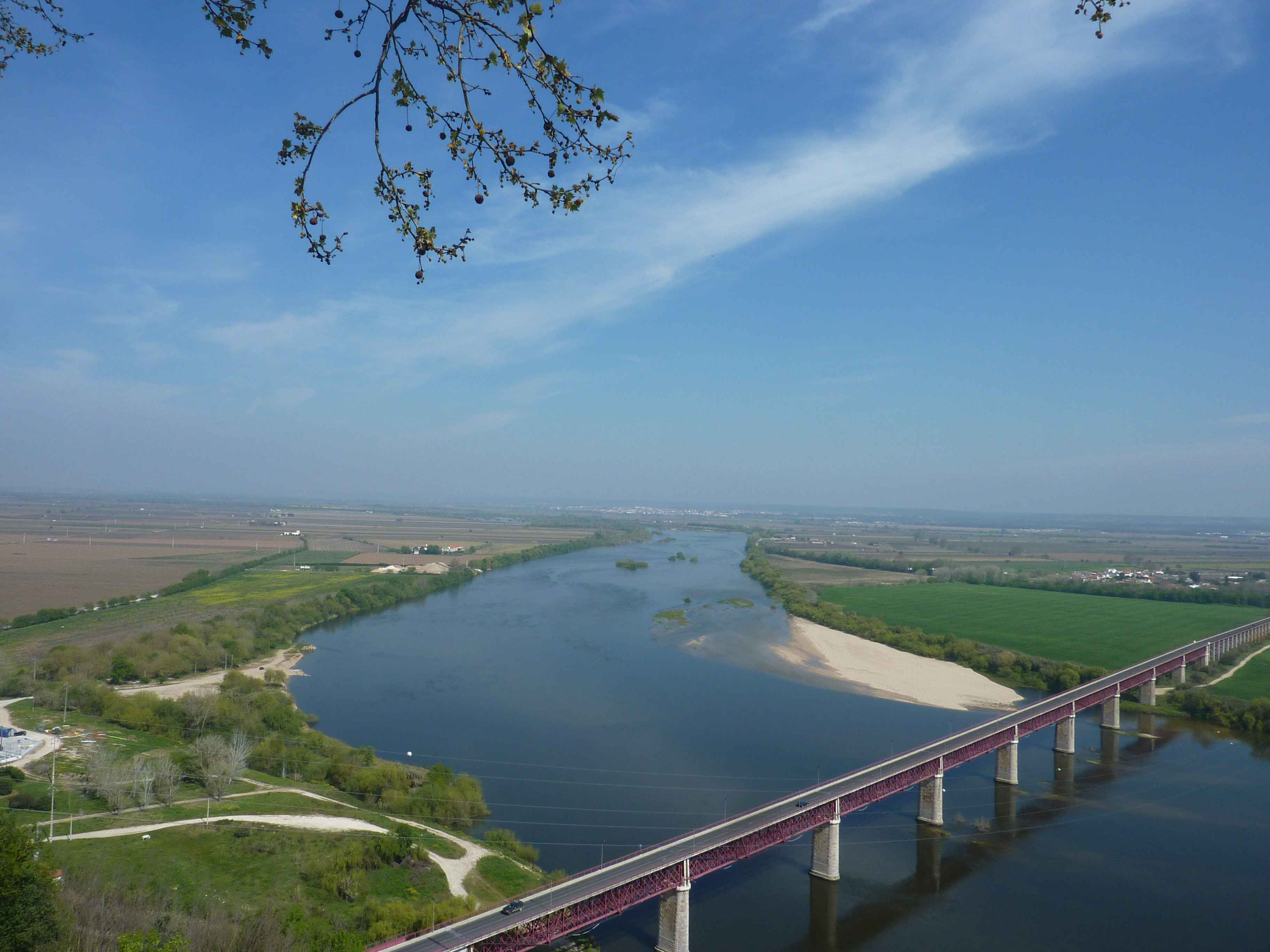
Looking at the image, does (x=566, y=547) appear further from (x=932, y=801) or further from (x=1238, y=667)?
(x=932, y=801)

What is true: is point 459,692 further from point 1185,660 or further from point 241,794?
point 1185,660

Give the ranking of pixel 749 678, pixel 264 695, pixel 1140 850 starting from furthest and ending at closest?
pixel 749 678 → pixel 264 695 → pixel 1140 850

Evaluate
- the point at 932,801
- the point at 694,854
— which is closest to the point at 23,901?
the point at 694,854

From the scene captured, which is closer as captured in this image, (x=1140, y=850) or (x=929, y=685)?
(x=1140, y=850)

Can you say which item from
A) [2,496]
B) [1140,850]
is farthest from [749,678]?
[2,496]

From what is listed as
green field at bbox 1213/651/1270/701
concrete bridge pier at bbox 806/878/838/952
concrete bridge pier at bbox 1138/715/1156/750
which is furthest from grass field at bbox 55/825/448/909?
green field at bbox 1213/651/1270/701

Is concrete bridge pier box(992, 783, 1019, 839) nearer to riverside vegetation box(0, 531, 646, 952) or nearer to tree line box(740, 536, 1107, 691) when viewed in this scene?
tree line box(740, 536, 1107, 691)
